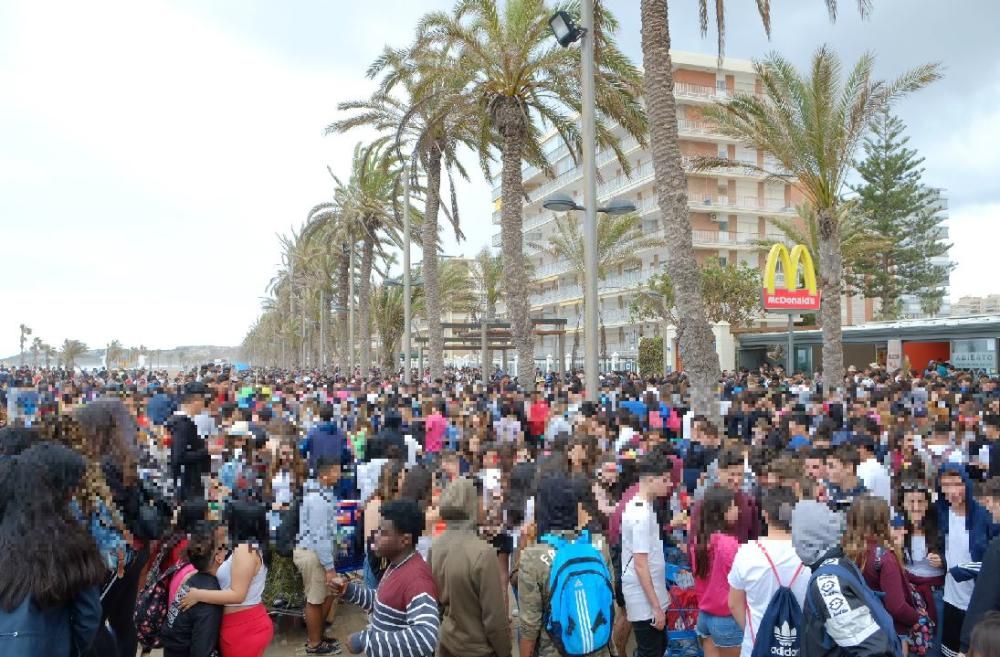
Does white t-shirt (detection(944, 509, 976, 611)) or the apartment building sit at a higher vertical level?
the apartment building

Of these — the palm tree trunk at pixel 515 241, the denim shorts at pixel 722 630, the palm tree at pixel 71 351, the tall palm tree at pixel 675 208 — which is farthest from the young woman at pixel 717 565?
the palm tree at pixel 71 351

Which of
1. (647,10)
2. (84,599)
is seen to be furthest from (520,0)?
(84,599)

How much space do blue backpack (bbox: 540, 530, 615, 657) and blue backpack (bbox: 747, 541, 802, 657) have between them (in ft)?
2.34

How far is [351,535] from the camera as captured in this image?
19.8 feet

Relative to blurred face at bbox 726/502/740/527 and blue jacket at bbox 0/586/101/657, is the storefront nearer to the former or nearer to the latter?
blurred face at bbox 726/502/740/527

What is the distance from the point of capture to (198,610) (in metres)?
4.07

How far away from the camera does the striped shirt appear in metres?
3.35

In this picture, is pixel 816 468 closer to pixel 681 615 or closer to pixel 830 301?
pixel 681 615

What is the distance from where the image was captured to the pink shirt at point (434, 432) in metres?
10.1

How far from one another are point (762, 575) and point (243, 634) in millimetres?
2672

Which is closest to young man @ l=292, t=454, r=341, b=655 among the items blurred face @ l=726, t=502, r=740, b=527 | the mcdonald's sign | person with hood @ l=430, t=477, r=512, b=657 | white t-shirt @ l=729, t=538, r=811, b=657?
person with hood @ l=430, t=477, r=512, b=657

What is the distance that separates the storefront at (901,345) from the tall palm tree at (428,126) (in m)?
15.6

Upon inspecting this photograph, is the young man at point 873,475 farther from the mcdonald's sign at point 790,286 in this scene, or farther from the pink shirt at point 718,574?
the mcdonald's sign at point 790,286

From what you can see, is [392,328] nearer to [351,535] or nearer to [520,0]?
[520,0]
